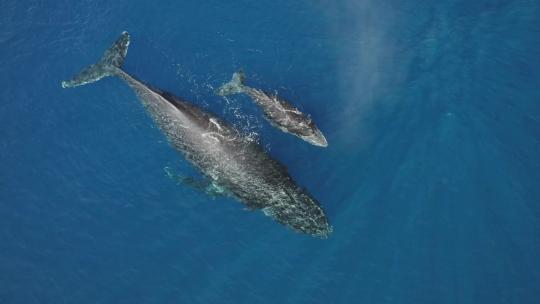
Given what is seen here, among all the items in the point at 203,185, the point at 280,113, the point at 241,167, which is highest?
the point at 280,113

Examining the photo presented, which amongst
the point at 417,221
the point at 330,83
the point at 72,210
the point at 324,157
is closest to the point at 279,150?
the point at 324,157

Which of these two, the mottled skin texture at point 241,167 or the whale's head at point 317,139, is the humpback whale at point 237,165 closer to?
the mottled skin texture at point 241,167

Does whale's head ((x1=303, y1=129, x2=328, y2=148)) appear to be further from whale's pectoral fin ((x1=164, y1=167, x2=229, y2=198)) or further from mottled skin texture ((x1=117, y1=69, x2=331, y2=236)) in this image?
whale's pectoral fin ((x1=164, y1=167, x2=229, y2=198))

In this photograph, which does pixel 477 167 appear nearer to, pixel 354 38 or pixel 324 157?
pixel 324 157

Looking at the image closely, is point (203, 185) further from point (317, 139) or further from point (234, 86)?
point (317, 139)

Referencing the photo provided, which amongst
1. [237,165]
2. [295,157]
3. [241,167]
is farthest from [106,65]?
[295,157]
